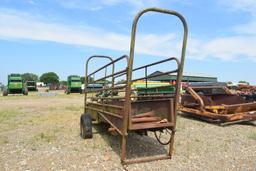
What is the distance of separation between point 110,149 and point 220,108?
13.7 ft

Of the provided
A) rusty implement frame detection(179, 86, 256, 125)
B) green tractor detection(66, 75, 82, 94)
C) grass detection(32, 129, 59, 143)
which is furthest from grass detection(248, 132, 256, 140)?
green tractor detection(66, 75, 82, 94)

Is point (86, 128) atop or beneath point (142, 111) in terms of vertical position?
beneath

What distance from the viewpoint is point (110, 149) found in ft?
15.1

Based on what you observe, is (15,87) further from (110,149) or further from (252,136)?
(252,136)

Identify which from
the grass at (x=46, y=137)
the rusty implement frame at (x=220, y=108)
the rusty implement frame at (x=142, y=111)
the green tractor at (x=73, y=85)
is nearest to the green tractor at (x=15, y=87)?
the green tractor at (x=73, y=85)

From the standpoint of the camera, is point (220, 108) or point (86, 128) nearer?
point (86, 128)

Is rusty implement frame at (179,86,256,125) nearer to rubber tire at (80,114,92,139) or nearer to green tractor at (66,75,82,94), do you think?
rubber tire at (80,114,92,139)

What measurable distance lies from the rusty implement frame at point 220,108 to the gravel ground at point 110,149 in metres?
0.55

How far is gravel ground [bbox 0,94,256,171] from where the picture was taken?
3770mm

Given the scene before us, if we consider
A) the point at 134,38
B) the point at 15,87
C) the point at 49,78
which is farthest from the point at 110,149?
the point at 49,78

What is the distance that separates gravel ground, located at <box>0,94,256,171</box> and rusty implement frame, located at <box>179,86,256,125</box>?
1.81ft

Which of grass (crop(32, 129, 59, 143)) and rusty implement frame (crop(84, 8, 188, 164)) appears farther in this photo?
grass (crop(32, 129, 59, 143))

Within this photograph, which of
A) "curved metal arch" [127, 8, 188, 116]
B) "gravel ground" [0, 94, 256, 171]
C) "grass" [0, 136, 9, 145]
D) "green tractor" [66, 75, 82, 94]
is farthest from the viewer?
"green tractor" [66, 75, 82, 94]

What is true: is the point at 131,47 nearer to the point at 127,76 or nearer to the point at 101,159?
the point at 127,76
